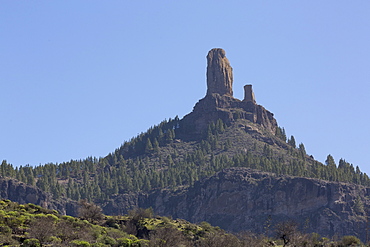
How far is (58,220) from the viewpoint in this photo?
138250 mm

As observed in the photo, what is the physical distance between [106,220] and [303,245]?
1943 inches

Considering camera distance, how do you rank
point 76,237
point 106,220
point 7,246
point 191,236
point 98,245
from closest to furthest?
point 7,246 < point 98,245 < point 76,237 < point 191,236 < point 106,220

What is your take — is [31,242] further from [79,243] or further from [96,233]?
[96,233]

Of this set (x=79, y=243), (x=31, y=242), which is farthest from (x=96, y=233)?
(x=31, y=242)

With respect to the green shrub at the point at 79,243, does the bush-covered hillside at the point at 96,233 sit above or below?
above

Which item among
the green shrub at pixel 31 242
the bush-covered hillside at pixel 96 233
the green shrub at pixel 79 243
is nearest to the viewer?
the green shrub at pixel 31 242

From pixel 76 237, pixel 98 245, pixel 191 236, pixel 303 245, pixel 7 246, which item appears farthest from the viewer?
A: pixel 191 236

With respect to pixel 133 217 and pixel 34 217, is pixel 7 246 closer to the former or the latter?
pixel 34 217

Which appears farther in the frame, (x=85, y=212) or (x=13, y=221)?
(x=85, y=212)

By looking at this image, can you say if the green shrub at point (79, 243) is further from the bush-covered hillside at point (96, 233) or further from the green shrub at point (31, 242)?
the green shrub at point (31, 242)

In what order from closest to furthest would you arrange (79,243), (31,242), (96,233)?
(31,242), (79,243), (96,233)

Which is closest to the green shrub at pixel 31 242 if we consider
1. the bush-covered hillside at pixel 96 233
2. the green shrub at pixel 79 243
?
the bush-covered hillside at pixel 96 233

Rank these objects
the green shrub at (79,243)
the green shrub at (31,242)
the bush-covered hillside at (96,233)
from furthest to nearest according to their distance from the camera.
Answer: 1. the bush-covered hillside at (96,233)
2. the green shrub at (79,243)
3. the green shrub at (31,242)

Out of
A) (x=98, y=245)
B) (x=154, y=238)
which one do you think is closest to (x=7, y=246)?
(x=98, y=245)
